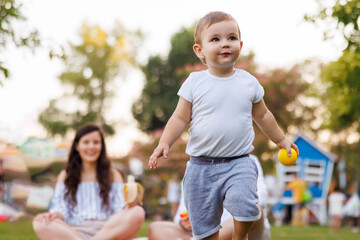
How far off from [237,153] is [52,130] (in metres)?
30.9

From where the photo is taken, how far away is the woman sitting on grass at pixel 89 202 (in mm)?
4695

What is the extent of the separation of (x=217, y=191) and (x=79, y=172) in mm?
2552

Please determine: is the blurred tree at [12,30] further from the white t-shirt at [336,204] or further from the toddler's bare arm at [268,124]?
the white t-shirt at [336,204]

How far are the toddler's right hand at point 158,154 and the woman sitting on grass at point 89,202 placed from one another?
1.95m

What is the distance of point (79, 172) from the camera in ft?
17.0

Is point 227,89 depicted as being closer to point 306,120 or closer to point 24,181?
point 24,181

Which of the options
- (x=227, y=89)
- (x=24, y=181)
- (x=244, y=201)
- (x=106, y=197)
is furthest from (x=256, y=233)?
(x=24, y=181)

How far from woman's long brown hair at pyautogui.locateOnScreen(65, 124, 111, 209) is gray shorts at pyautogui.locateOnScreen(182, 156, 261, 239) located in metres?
2.19

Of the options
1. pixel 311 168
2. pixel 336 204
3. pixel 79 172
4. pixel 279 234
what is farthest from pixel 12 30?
pixel 311 168

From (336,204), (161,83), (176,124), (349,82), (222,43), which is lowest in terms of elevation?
(336,204)

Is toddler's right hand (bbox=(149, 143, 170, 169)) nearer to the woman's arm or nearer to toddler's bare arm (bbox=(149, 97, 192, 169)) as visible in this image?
toddler's bare arm (bbox=(149, 97, 192, 169))

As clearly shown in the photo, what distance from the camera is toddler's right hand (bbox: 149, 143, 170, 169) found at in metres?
2.83

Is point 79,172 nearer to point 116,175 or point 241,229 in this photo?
point 116,175

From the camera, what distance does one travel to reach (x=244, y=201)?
9.14 ft
